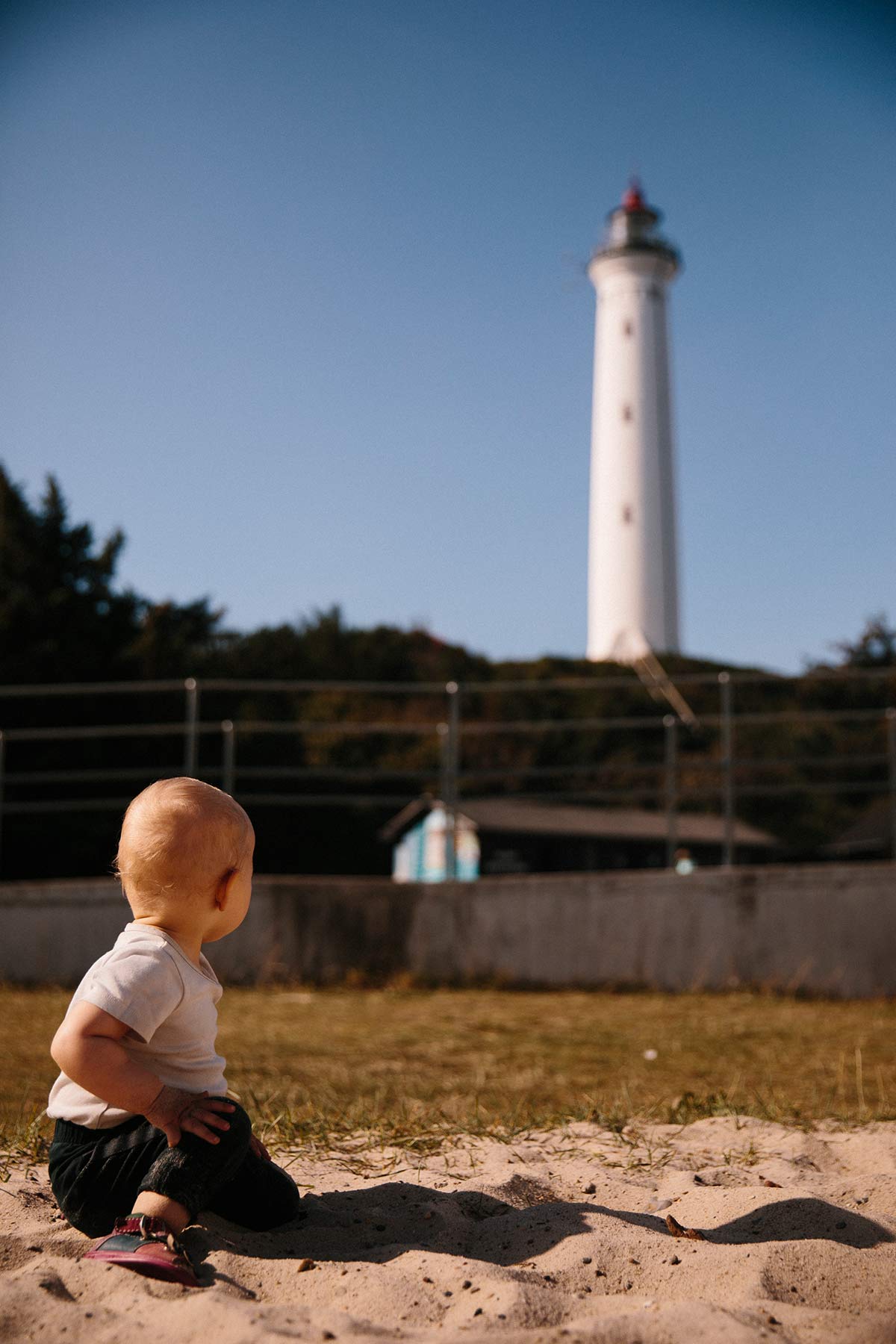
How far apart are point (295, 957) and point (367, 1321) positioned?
18.3 ft

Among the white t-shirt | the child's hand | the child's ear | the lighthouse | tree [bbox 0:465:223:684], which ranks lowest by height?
the child's hand

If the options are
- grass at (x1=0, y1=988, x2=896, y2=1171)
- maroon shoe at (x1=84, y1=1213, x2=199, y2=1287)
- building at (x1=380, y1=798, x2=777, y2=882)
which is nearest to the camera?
maroon shoe at (x1=84, y1=1213, x2=199, y2=1287)

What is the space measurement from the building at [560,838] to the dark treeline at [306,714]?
623 mm

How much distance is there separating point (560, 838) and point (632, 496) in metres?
11.2

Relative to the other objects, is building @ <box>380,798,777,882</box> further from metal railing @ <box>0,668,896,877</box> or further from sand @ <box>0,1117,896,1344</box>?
sand @ <box>0,1117,896,1344</box>

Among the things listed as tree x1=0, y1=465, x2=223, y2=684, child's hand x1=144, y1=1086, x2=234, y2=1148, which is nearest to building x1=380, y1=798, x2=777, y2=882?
tree x1=0, y1=465, x2=223, y2=684

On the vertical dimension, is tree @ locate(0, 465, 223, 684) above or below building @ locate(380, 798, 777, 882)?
above

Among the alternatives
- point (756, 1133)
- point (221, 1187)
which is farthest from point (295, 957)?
point (221, 1187)

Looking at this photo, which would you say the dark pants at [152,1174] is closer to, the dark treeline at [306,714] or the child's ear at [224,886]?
the child's ear at [224,886]

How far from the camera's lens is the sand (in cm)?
152

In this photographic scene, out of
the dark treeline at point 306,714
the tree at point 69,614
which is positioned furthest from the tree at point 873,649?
the tree at point 69,614

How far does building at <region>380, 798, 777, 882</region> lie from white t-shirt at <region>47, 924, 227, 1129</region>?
2101 cm

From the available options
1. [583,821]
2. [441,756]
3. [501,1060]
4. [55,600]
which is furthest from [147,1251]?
[583,821]

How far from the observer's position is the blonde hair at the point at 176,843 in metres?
1.92
